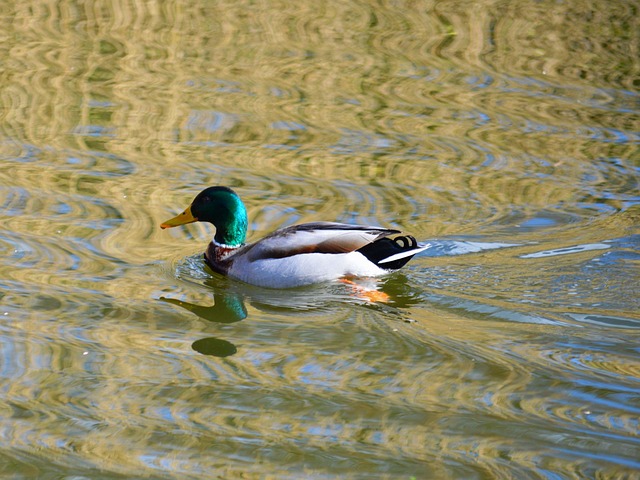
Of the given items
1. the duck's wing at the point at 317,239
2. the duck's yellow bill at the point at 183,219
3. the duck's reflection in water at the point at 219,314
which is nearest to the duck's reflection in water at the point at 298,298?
the duck's reflection in water at the point at 219,314

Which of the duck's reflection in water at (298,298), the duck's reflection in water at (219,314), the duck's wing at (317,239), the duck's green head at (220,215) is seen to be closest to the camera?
the duck's reflection in water at (219,314)

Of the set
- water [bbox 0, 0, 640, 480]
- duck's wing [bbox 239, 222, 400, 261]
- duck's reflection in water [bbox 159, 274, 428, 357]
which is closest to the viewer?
water [bbox 0, 0, 640, 480]

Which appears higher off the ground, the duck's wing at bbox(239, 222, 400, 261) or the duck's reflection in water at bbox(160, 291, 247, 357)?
the duck's wing at bbox(239, 222, 400, 261)

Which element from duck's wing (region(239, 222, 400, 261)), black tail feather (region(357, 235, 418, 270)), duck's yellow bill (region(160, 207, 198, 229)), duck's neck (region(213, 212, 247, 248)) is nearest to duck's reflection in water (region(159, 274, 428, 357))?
black tail feather (region(357, 235, 418, 270))

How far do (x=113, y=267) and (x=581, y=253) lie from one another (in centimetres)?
337

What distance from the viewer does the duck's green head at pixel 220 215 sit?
27.6 ft

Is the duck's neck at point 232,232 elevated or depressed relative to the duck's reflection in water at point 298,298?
elevated

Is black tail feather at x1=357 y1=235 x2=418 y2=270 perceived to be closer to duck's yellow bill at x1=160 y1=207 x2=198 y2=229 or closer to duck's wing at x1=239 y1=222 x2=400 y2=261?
duck's wing at x1=239 y1=222 x2=400 y2=261

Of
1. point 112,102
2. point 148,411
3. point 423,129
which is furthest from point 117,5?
point 148,411

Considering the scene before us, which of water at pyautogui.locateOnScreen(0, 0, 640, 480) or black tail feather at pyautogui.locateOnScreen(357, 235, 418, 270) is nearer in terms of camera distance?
water at pyautogui.locateOnScreen(0, 0, 640, 480)

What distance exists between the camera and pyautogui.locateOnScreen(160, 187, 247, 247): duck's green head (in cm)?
841

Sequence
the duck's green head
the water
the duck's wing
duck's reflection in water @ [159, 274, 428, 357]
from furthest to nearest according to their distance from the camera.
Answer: the duck's green head
the duck's wing
duck's reflection in water @ [159, 274, 428, 357]
the water

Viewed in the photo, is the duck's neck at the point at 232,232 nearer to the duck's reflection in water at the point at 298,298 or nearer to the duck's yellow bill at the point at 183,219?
the duck's yellow bill at the point at 183,219

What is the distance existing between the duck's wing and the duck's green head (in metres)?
0.46
